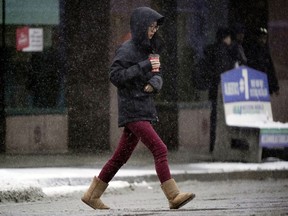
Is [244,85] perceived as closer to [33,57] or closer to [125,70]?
[33,57]

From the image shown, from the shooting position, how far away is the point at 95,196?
9.55 meters

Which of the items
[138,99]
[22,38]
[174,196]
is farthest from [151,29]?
[22,38]

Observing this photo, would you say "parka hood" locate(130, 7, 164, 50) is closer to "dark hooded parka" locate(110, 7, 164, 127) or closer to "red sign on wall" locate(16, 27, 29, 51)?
"dark hooded parka" locate(110, 7, 164, 127)

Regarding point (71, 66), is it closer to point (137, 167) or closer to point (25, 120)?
point (25, 120)

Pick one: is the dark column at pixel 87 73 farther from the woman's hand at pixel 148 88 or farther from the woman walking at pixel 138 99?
the woman's hand at pixel 148 88

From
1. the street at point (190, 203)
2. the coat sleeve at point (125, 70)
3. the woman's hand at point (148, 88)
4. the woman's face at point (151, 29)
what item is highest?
the woman's face at point (151, 29)

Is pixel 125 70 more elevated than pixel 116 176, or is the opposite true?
pixel 125 70

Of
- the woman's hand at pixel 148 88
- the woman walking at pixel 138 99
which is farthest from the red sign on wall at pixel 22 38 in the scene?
the woman's hand at pixel 148 88

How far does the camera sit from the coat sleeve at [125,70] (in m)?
9.32

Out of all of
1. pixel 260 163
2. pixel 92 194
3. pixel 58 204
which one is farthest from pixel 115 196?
pixel 260 163

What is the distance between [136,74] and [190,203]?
1.56 m

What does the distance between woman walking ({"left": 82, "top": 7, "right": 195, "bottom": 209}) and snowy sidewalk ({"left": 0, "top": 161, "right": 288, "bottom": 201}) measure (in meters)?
1.50

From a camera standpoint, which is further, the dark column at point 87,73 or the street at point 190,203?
the dark column at point 87,73

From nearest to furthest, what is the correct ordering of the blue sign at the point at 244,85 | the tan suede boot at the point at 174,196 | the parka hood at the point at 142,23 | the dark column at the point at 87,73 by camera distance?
the tan suede boot at the point at 174,196 < the parka hood at the point at 142,23 < the blue sign at the point at 244,85 < the dark column at the point at 87,73
